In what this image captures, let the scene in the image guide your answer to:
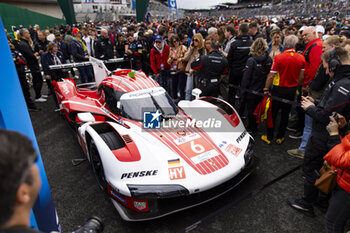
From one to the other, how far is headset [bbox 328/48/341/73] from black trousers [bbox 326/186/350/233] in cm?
129

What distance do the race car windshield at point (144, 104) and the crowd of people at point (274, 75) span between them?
135cm

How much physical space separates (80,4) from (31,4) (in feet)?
52.0

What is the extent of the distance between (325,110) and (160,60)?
4.76 m

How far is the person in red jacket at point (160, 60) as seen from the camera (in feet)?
20.8

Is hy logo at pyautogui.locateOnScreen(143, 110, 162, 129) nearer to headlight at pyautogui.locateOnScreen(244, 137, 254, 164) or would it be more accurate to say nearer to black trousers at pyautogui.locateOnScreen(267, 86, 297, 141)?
headlight at pyautogui.locateOnScreen(244, 137, 254, 164)

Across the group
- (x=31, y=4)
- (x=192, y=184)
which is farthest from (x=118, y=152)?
(x=31, y=4)

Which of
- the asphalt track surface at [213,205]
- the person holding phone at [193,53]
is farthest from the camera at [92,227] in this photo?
the person holding phone at [193,53]

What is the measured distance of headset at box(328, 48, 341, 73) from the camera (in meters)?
2.47

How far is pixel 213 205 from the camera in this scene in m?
2.93

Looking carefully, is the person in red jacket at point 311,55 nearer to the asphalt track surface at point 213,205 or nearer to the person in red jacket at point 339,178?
the asphalt track surface at point 213,205

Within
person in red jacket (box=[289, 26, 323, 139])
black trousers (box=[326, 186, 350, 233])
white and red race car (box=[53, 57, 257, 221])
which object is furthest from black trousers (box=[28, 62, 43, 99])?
black trousers (box=[326, 186, 350, 233])

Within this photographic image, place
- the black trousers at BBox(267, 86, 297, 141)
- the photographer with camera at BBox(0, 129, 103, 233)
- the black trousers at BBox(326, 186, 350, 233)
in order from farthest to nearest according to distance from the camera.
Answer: the black trousers at BBox(267, 86, 297, 141) → the black trousers at BBox(326, 186, 350, 233) → the photographer with camera at BBox(0, 129, 103, 233)

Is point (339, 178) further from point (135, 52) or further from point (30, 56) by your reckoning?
point (30, 56)

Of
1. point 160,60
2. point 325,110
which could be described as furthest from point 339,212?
point 160,60
